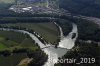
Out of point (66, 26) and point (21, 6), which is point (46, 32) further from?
point (21, 6)

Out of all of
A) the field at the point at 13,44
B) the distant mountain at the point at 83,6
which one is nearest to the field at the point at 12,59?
the field at the point at 13,44

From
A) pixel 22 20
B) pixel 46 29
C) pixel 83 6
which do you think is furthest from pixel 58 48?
pixel 83 6

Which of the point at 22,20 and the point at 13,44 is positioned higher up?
the point at 13,44

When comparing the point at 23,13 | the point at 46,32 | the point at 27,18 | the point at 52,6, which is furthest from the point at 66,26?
the point at 52,6

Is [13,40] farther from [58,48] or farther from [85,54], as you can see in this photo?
[85,54]

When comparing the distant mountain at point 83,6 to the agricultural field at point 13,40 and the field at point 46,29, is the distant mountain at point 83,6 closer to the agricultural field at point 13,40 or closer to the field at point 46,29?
the field at point 46,29

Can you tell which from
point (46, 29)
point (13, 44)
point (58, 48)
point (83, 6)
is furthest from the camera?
point (83, 6)
